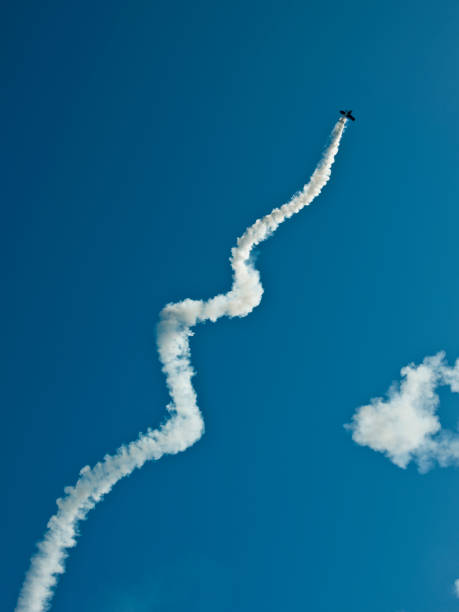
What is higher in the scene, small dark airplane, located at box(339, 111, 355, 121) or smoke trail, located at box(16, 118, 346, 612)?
small dark airplane, located at box(339, 111, 355, 121)

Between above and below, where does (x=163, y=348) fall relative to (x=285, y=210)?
below

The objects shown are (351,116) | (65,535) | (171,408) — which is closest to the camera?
(171,408)

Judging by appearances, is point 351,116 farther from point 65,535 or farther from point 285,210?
point 65,535

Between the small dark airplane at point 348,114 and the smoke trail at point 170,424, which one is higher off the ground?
the small dark airplane at point 348,114

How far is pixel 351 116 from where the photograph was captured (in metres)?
49.7

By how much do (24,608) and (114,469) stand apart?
1724 cm

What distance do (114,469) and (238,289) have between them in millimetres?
22036

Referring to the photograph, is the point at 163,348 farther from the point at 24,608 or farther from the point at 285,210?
the point at 24,608

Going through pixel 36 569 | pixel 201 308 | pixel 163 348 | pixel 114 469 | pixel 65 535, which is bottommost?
pixel 36 569

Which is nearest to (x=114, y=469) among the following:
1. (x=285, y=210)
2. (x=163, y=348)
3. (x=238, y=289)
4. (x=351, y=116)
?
(x=163, y=348)

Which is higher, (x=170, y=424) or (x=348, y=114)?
(x=348, y=114)

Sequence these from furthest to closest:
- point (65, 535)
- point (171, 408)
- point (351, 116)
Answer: point (351, 116), point (65, 535), point (171, 408)

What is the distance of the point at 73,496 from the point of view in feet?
145

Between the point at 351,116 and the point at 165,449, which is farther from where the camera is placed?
the point at 351,116
